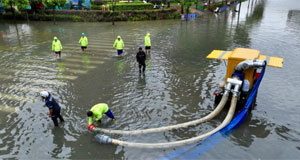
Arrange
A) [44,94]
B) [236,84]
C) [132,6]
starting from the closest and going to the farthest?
1. [44,94]
2. [236,84]
3. [132,6]

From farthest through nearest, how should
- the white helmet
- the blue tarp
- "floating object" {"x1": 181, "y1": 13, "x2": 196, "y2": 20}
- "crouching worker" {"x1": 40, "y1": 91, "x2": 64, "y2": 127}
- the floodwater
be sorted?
"floating object" {"x1": 181, "y1": 13, "x2": 196, "y2": 20} → "crouching worker" {"x1": 40, "y1": 91, "x2": 64, "y2": 127} → the white helmet → the floodwater → the blue tarp

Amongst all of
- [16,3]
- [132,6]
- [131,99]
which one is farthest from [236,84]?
[16,3]

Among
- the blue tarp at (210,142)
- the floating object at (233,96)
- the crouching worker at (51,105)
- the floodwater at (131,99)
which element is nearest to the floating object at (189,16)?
the floodwater at (131,99)

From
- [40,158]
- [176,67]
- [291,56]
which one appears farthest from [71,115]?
[291,56]

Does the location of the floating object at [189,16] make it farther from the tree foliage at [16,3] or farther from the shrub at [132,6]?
the tree foliage at [16,3]

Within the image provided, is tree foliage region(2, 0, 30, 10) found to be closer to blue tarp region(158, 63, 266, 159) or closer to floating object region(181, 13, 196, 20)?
floating object region(181, 13, 196, 20)

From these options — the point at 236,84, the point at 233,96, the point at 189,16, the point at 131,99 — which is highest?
the point at 189,16

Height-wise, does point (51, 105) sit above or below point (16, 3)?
below

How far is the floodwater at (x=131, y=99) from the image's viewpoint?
675cm

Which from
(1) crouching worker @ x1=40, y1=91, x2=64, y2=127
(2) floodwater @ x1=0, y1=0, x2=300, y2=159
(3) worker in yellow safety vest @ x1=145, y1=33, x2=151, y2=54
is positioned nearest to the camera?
(2) floodwater @ x1=0, y1=0, x2=300, y2=159

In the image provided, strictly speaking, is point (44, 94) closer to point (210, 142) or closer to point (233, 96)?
point (210, 142)

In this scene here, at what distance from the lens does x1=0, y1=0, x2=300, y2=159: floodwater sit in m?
6.75

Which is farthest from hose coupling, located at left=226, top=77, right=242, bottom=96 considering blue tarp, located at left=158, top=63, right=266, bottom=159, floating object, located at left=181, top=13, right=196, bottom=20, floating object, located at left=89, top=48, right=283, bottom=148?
floating object, located at left=181, top=13, right=196, bottom=20

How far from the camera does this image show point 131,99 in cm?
955
